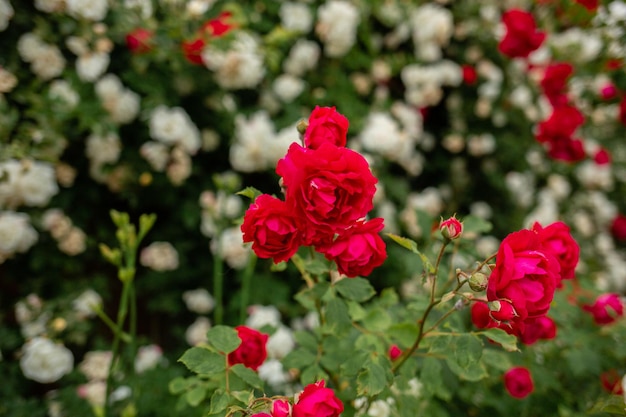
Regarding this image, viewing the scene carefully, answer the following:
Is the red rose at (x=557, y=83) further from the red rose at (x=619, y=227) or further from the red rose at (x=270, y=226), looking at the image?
the red rose at (x=270, y=226)

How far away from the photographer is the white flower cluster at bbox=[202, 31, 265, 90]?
1.81 meters

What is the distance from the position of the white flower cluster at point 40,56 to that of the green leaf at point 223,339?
1318 mm

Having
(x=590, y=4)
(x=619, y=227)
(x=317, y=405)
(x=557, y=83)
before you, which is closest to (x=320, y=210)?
(x=317, y=405)

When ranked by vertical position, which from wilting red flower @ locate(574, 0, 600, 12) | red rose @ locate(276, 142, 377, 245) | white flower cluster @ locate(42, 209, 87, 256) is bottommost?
white flower cluster @ locate(42, 209, 87, 256)

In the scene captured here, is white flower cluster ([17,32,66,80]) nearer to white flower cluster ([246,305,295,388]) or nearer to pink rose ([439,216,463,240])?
white flower cluster ([246,305,295,388])

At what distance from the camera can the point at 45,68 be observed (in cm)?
163

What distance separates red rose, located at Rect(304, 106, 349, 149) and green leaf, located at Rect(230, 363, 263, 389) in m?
0.40

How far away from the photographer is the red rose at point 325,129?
2.47ft

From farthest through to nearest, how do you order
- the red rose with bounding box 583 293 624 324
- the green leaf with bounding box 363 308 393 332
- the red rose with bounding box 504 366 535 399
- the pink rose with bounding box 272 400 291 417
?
the red rose with bounding box 583 293 624 324
the red rose with bounding box 504 366 535 399
the green leaf with bounding box 363 308 393 332
the pink rose with bounding box 272 400 291 417

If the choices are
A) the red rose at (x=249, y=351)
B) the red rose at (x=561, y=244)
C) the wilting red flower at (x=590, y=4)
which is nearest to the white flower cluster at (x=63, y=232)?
the red rose at (x=249, y=351)

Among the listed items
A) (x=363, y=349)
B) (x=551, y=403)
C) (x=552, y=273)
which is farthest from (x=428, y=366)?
(x=551, y=403)

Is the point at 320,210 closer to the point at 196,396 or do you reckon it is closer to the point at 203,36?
the point at 196,396

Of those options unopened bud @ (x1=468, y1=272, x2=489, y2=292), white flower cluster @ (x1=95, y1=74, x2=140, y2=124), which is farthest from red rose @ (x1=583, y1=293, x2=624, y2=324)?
white flower cluster @ (x1=95, y1=74, x2=140, y2=124)

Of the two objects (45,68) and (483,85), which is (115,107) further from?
(483,85)
